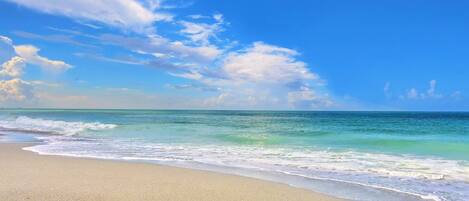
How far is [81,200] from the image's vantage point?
282 inches

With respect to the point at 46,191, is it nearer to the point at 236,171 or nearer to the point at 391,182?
the point at 236,171

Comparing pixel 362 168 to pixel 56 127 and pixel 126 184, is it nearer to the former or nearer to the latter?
pixel 126 184

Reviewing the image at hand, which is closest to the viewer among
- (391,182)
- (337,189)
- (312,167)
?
(337,189)

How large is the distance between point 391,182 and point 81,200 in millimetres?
7090

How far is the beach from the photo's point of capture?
25.0 feet

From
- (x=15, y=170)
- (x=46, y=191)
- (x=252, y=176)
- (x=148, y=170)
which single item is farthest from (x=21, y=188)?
(x=252, y=176)

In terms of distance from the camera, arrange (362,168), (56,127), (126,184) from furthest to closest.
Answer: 1. (56,127)
2. (362,168)
3. (126,184)

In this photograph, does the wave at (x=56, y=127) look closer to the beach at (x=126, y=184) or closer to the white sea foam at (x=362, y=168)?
the white sea foam at (x=362, y=168)

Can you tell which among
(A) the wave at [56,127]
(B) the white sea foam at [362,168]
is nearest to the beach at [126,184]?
(B) the white sea foam at [362,168]

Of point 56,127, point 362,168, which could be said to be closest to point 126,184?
point 362,168

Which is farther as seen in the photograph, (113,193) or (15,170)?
(15,170)

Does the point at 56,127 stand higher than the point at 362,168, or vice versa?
the point at 362,168

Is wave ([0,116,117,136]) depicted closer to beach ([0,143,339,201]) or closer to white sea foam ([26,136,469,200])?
white sea foam ([26,136,469,200])

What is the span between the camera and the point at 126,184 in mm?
8727
